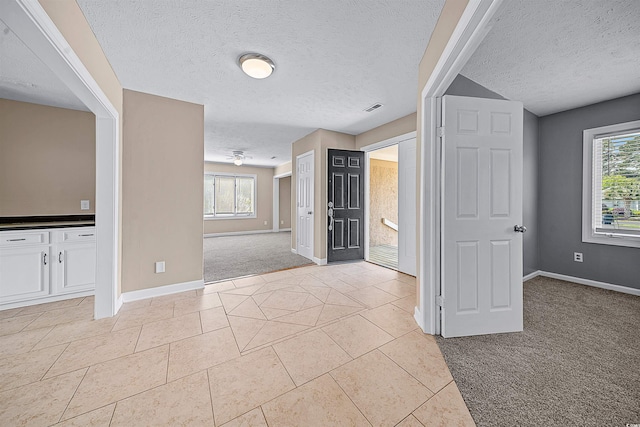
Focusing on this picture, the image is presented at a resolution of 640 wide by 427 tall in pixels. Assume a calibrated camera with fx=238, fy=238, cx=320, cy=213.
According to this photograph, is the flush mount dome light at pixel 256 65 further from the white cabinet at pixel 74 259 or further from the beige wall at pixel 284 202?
the beige wall at pixel 284 202

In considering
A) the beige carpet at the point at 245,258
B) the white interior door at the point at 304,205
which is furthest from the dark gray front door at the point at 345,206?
the beige carpet at the point at 245,258

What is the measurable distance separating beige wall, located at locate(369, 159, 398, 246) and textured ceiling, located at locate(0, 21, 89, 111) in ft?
18.7

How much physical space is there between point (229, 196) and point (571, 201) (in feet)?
27.3

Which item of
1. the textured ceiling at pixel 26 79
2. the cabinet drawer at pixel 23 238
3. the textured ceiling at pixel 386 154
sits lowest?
the cabinet drawer at pixel 23 238

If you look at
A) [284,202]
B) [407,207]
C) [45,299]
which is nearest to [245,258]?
[45,299]

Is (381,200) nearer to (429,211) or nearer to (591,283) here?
(591,283)

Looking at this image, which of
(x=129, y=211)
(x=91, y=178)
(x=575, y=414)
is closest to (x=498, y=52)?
(x=575, y=414)

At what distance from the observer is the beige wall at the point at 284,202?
9.32m

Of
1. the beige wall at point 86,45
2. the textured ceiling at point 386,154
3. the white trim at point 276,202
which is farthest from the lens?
the white trim at point 276,202

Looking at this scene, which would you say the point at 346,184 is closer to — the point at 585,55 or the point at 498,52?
the point at 498,52

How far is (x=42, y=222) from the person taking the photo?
294 centimetres

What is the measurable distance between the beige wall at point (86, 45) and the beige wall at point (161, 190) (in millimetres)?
143

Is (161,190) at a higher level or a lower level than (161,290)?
higher

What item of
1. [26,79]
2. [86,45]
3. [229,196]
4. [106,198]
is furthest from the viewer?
[229,196]
